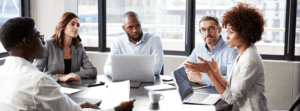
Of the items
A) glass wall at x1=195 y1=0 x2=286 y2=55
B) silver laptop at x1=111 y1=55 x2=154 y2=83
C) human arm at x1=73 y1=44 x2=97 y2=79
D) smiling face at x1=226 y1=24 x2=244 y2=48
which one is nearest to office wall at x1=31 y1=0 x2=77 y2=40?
human arm at x1=73 y1=44 x2=97 y2=79

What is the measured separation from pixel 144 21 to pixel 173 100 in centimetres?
281

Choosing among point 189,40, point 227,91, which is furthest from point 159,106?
point 189,40

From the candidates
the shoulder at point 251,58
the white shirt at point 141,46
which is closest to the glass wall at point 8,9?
the white shirt at point 141,46

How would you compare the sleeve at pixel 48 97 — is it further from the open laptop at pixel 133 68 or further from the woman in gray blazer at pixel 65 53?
the woman in gray blazer at pixel 65 53

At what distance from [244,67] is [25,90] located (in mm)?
1331

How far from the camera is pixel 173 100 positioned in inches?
72.6

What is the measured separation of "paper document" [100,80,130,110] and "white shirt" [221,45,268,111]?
2.17 ft

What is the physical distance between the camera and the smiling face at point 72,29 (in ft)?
8.99

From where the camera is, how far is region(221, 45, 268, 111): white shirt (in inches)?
69.6

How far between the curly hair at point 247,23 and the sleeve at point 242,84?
0.23 metres

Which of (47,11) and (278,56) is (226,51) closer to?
(278,56)

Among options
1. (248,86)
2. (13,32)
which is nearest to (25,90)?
(13,32)

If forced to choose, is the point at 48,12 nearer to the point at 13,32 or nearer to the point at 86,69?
the point at 86,69

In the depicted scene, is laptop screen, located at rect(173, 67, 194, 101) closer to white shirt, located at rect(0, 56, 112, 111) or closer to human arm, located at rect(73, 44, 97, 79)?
white shirt, located at rect(0, 56, 112, 111)
